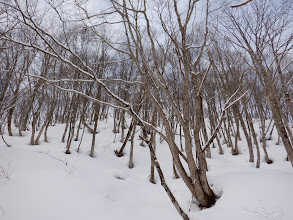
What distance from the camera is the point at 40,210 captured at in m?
3.77

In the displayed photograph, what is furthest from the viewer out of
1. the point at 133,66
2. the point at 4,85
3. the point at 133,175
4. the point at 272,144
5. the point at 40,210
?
the point at 133,66

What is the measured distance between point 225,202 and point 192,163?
1032mm

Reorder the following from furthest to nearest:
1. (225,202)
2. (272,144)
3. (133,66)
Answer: (133,66), (272,144), (225,202)

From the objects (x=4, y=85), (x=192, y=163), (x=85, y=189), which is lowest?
(x=85, y=189)

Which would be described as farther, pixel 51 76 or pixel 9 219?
pixel 51 76

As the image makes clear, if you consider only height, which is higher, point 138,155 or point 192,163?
point 192,163

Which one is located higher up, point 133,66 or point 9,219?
point 133,66

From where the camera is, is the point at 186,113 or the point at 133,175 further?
the point at 133,175

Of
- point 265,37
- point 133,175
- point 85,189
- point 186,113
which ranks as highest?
point 265,37

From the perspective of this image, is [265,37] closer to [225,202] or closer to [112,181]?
[225,202]

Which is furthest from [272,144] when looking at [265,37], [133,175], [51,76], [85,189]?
[51,76]

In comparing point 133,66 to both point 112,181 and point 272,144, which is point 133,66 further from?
point 272,144

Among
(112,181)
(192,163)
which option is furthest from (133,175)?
(192,163)

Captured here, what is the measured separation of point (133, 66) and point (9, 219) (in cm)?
1130
